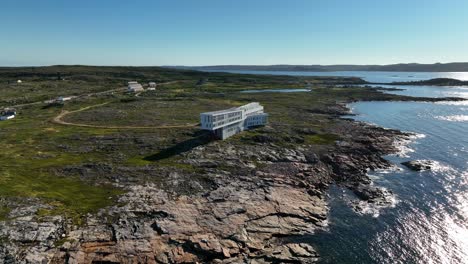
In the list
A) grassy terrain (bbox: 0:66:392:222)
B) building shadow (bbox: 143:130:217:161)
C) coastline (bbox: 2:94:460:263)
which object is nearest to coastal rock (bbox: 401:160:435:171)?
coastline (bbox: 2:94:460:263)

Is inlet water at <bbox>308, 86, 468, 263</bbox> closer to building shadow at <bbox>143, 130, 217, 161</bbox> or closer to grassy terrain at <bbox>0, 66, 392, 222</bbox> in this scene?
grassy terrain at <bbox>0, 66, 392, 222</bbox>

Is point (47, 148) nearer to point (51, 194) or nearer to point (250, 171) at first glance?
point (51, 194)

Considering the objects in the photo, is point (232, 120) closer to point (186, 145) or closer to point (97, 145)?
point (186, 145)

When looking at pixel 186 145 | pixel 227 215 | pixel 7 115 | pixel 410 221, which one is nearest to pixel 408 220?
pixel 410 221

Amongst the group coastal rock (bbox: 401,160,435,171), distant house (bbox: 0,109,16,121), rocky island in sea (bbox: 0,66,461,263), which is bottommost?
coastal rock (bbox: 401,160,435,171)

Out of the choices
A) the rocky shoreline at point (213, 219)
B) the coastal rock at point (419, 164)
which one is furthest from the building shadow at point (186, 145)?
the coastal rock at point (419, 164)

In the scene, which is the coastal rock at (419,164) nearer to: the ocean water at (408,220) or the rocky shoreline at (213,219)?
the ocean water at (408,220)
